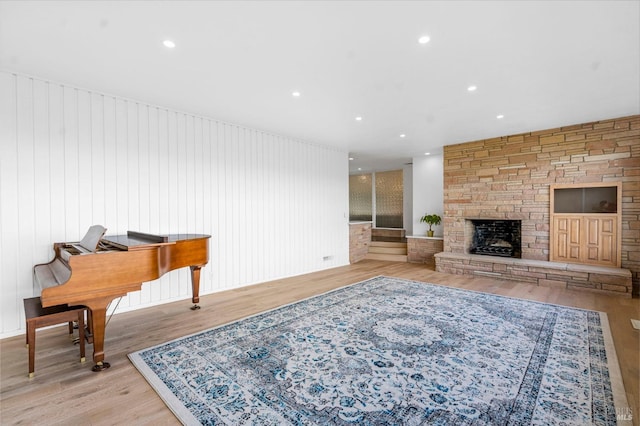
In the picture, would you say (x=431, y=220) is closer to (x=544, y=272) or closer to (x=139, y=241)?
(x=544, y=272)

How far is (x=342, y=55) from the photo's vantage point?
285 cm

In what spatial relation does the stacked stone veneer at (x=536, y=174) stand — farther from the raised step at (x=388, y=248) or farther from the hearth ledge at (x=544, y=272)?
the raised step at (x=388, y=248)

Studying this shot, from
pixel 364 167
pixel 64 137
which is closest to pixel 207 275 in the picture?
pixel 64 137

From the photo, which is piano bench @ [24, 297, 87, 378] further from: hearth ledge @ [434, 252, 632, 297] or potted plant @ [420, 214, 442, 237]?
potted plant @ [420, 214, 442, 237]

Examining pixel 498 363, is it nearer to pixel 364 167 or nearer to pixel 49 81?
pixel 49 81

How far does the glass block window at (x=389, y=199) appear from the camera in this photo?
33.7 ft

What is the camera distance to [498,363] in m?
2.52

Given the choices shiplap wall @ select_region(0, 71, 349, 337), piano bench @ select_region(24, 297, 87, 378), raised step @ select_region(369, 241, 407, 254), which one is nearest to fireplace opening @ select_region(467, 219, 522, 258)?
raised step @ select_region(369, 241, 407, 254)

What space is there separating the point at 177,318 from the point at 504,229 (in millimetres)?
5990

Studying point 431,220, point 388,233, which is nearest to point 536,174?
point 431,220

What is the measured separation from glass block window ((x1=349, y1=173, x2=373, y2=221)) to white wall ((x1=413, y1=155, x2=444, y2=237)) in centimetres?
306

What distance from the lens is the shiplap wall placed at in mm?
3184

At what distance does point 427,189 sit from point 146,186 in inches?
254

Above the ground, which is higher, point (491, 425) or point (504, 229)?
point (504, 229)
